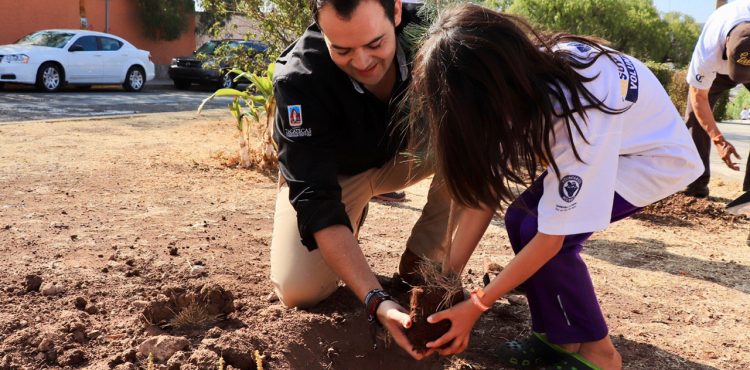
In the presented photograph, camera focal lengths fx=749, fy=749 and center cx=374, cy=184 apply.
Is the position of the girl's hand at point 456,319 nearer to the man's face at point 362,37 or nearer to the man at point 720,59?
the man's face at point 362,37

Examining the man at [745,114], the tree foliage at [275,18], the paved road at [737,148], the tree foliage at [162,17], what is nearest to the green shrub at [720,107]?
the paved road at [737,148]

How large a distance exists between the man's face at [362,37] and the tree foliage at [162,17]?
2246cm

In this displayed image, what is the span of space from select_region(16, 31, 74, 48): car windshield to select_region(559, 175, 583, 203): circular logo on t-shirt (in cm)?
1513

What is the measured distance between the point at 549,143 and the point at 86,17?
22.0 meters

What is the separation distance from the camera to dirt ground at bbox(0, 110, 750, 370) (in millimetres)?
2652

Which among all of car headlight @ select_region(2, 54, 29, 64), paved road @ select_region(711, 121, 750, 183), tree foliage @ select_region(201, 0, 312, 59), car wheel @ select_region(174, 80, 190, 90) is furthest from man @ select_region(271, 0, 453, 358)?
car wheel @ select_region(174, 80, 190, 90)

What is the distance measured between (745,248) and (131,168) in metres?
4.35

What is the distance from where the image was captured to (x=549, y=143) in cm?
213

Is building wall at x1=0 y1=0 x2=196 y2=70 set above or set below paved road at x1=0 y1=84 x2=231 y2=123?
above

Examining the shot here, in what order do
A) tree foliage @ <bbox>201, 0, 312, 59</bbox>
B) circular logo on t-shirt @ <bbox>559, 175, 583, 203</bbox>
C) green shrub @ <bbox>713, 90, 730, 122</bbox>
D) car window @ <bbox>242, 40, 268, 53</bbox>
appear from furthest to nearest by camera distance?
1. green shrub @ <bbox>713, 90, 730, 122</bbox>
2. car window @ <bbox>242, 40, 268, 53</bbox>
3. tree foliage @ <bbox>201, 0, 312, 59</bbox>
4. circular logo on t-shirt @ <bbox>559, 175, 583, 203</bbox>

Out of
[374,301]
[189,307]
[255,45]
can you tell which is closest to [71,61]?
[255,45]

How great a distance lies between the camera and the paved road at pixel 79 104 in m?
9.95

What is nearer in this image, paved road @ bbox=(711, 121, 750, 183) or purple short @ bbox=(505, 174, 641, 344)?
purple short @ bbox=(505, 174, 641, 344)

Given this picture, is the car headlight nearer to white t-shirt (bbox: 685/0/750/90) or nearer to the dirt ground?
the dirt ground
